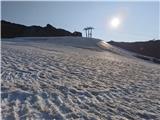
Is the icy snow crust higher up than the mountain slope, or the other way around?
the icy snow crust

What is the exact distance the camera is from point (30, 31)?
2613 inches

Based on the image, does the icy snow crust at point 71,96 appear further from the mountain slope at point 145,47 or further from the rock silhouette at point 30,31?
the rock silhouette at point 30,31

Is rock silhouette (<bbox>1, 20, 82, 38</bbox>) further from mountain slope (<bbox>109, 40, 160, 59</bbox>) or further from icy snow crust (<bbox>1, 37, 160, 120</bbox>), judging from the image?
icy snow crust (<bbox>1, 37, 160, 120</bbox>)

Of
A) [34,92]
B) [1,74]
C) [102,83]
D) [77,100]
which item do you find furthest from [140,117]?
[1,74]

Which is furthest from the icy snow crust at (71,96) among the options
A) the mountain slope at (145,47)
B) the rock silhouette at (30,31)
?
Result: the rock silhouette at (30,31)

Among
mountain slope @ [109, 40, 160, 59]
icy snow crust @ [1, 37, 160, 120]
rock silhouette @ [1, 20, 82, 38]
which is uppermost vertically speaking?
rock silhouette @ [1, 20, 82, 38]

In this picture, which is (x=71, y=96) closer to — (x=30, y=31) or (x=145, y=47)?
(x=145, y=47)

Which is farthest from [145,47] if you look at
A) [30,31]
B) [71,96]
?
[71,96]

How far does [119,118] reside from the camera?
6.49 m

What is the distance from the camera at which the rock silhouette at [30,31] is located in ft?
215

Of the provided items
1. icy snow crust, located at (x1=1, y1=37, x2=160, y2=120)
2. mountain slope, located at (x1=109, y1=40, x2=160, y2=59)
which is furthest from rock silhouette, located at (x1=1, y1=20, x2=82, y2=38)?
icy snow crust, located at (x1=1, y1=37, x2=160, y2=120)

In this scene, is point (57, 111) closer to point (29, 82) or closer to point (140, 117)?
point (140, 117)

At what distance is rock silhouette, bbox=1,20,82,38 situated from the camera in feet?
215

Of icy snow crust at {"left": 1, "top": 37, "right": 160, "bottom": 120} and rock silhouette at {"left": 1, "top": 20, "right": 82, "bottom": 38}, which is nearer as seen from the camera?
icy snow crust at {"left": 1, "top": 37, "right": 160, "bottom": 120}
